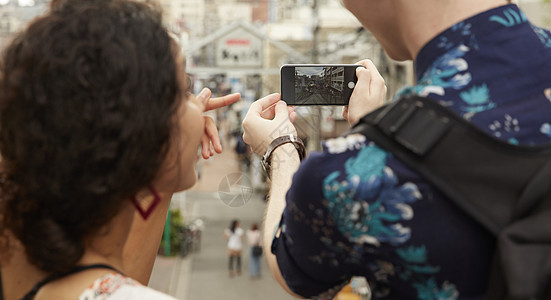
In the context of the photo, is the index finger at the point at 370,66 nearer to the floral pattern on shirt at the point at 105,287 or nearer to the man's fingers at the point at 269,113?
the man's fingers at the point at 269,113

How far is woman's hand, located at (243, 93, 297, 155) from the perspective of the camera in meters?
1.36

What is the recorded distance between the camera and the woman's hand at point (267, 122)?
1358 mm

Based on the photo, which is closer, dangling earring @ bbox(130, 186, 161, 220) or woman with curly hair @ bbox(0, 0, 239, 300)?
woman with curly hair @ bbox(0, 0, 239, 300)

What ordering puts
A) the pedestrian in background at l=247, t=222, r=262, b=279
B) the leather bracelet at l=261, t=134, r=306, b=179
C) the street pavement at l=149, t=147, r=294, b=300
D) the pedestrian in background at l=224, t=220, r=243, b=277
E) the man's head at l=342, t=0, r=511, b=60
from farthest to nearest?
the pedestrian in background at l=224, t=220, r=243, b=277
the pedestrian in background at l=247, t=222, r=262, b=279
the street pavement at l=149, t=147, r=294, b=300
the leather bracelet at l=261, t=134, r=306, b=179
the man's head at l=342, t=0, r=511, b=60

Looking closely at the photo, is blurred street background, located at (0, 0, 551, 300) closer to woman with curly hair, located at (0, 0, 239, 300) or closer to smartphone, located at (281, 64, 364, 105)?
smartphone, located at (281, 64, 364, 105)

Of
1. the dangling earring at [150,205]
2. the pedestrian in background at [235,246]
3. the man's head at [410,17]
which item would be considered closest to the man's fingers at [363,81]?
the man's head at [410,17]

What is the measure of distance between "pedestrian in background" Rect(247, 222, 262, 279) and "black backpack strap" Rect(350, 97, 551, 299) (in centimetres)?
1044

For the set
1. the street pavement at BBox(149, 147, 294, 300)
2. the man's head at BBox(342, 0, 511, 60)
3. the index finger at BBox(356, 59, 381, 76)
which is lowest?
the street pavement at BBox(149, 147, 294, 300)

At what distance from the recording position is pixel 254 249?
11.5 m

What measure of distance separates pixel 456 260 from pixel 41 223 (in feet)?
2.29

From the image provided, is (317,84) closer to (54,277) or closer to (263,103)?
(263,103)

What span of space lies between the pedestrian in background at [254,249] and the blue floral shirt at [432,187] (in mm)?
10345

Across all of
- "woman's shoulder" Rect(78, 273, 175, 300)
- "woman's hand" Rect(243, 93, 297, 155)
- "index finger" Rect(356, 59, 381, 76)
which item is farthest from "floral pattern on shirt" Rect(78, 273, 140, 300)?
"index finger" Rect(356, 59, 381, 76)

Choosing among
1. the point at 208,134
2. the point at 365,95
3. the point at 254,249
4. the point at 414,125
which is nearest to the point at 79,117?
the point at 208,134
